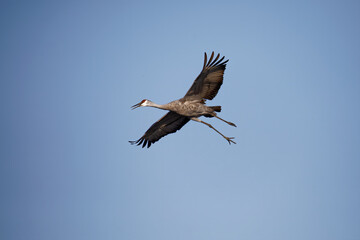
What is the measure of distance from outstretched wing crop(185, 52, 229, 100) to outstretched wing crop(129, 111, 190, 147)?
1925 mm

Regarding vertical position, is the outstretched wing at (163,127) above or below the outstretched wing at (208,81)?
below

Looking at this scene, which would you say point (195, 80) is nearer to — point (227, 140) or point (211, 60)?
point (211, 60)

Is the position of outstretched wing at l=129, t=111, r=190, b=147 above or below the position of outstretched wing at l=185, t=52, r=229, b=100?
below

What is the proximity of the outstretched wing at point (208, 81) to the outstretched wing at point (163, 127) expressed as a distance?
6.32 ft

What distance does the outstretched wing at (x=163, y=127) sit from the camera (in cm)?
2065

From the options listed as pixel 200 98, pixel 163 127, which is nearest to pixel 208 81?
pixel 200 98

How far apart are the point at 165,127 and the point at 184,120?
1067 mm

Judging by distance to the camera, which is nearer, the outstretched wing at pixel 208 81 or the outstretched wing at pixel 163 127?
the outstretched wing at pixel 208 81

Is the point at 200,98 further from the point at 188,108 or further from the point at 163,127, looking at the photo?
the point at 163,127

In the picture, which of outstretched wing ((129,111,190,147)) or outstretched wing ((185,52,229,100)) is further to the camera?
outstretched wing ((129,111,190,147))

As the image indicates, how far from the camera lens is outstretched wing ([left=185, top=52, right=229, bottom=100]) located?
18.2m

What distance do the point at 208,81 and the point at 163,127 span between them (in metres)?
3.95

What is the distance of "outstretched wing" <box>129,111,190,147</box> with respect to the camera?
20645mm

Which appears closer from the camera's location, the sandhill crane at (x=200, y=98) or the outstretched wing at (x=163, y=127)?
the sandhill crane at (x=200, y=98)
